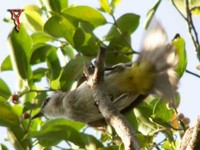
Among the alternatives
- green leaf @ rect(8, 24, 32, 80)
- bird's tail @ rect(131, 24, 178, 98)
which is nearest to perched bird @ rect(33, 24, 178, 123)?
bird's tail @ rect(131, 24, 178, 98)

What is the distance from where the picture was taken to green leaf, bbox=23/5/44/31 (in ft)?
10.7

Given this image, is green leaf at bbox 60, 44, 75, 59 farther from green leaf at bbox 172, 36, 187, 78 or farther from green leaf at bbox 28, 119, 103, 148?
green leaf at bbox 172, 36, 187, 78

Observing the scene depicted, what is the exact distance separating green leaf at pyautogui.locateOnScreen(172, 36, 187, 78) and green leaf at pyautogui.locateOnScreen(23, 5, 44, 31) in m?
0.95

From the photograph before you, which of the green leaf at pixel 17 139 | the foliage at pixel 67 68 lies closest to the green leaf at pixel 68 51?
the foliage at pixel 67 68

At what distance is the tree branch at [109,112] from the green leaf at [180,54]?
1.79 ft

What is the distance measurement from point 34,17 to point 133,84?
76 cm

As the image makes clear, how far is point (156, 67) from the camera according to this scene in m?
2.97

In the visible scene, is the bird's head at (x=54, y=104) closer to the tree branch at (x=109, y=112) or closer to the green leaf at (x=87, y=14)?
the green leaf at (x=87, y=14)

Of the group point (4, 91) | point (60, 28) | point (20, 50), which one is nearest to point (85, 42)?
point (60, 28)

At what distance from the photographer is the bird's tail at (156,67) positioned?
2545 millimetres

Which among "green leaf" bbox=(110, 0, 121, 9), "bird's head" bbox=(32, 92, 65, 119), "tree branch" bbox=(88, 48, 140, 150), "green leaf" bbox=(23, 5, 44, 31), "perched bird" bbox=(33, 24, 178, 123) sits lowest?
"bird's head" bbox=(32, 92, 65, 119)

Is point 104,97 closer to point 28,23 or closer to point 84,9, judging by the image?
point 84,9

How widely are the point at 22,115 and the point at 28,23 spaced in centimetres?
64

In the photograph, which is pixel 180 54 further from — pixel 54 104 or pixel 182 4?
pixel 54 104
